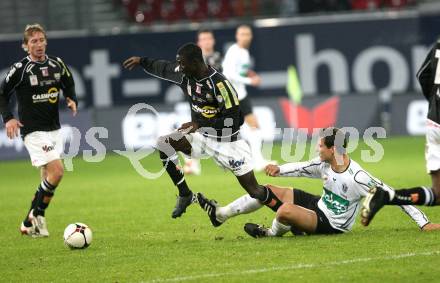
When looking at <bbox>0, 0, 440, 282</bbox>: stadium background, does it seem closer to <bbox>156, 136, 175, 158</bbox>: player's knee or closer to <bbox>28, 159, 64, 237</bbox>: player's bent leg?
<bbox>28, 159, 64, 237</bbox>: player's bent leg

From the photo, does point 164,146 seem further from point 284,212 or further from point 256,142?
point 256,142

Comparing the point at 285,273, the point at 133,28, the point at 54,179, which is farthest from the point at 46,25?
the point at 285,273

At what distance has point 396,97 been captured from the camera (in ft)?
73.5

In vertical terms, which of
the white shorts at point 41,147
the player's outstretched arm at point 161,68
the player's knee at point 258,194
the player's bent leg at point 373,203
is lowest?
the player's knee at point 258,194

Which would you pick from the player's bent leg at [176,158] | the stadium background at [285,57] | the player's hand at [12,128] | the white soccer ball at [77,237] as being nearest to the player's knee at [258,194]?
the player's bent leg at [176,158]

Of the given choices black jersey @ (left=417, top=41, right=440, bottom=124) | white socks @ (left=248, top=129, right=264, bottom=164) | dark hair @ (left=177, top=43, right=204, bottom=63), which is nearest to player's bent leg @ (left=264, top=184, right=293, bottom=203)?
dark hair @ (left=177, top=43, right=204, bottom=63)

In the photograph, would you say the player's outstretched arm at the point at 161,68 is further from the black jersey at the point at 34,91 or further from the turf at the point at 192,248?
the turf at the point at 192,248

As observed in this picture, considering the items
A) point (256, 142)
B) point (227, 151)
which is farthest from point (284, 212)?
point (256, 142)

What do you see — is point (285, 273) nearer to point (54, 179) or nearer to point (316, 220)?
point (316, 220)

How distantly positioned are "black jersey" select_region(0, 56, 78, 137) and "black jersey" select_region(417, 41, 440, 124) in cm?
429

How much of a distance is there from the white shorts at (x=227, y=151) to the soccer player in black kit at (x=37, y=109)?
5.62 feet

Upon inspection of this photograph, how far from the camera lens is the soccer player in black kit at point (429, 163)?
8.97 metres

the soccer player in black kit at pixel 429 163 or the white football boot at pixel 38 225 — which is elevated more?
the soccer player in black kit at pixel 429 163

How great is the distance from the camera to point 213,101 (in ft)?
33.5
